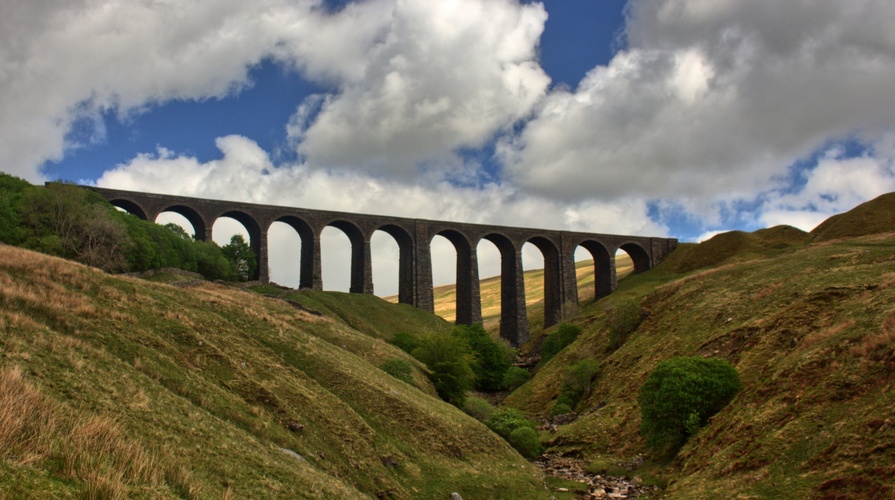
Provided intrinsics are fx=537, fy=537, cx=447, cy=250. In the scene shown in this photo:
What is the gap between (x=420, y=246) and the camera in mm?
89625

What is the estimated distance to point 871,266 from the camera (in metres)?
40.5

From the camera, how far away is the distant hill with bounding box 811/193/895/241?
82950 mm

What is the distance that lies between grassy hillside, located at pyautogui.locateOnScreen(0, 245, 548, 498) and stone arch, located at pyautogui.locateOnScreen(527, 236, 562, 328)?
68.8 metres

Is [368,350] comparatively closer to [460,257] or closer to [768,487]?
[768,487]

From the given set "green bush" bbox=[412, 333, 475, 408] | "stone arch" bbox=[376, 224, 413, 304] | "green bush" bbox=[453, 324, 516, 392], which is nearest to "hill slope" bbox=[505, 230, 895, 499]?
"green bush" bbox=[412, 333, 475, 408]

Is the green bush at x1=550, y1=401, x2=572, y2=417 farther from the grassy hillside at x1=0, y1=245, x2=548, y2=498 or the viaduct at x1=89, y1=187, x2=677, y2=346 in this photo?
the viaduct at x1=89, y1=187, x2=677, y2=346

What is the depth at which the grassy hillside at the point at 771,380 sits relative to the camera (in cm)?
1912

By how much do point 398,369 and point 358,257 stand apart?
50.7 m

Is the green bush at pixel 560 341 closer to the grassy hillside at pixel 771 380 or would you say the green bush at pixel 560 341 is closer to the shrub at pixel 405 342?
the grassy hillside at pixel 771 380

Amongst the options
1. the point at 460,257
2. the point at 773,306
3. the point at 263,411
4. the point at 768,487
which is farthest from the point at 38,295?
the point at 460,257

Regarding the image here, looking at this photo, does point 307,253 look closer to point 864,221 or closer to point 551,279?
point 551,279

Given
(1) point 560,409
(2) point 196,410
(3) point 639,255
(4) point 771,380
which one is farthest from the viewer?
(3) point 639,255

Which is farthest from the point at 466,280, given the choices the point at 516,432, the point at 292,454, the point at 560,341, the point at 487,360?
the point at 292,454

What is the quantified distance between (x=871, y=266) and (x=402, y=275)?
A: 64.6m
